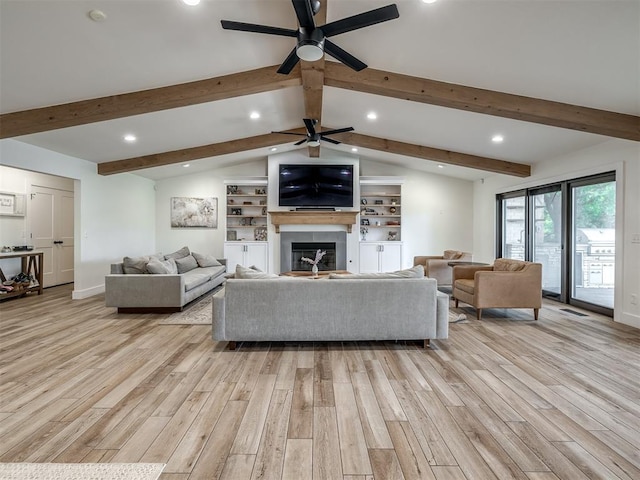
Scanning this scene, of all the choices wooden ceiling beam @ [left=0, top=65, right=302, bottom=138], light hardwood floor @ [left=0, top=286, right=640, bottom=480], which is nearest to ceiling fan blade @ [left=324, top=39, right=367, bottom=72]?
wooden ceiling beam @ [left=0, top=65, right=302, bottom=138]

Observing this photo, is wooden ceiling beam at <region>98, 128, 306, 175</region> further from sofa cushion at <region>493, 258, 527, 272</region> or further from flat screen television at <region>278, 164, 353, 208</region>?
sofa cushion at <region>493, 258, 527, 272</region>

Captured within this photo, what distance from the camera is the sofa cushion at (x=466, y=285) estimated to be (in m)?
4.52

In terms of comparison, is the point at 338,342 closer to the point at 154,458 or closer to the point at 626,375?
the point at 154,458

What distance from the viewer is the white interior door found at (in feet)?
21.3

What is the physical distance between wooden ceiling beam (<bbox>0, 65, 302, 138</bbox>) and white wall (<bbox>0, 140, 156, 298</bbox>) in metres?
1.05

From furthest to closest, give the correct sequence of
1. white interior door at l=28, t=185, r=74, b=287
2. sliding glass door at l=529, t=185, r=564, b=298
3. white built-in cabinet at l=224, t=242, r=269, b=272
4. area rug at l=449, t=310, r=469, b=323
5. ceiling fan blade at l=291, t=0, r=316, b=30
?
white built-in cabinet at l=224, t=242, r=269, b=272
white interior door at l=28, t=185, r=74, b=287
sliding glass door at l=529, t=185, r=564, b=298
area rug at l=449, t=310, r=469, b=323
ceiling fan blade at l=291, t=0, r=316, b=30

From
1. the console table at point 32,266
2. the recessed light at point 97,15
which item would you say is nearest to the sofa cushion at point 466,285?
the recessed light at point 97,15

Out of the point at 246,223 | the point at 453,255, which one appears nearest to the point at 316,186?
the point at 246,223

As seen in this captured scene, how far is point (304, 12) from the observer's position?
2197 mm

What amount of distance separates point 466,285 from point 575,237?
2.13 meters

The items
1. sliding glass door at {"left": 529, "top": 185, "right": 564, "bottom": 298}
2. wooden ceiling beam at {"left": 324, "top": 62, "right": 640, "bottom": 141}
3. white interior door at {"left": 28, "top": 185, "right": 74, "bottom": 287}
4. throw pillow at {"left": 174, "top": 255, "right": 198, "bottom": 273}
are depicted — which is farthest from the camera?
white interior door at {"left": 28, "top": 185, "right": 74, "bottom": 287}

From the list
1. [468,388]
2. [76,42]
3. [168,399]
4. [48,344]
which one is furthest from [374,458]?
[76,42]

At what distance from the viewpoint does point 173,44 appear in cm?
299

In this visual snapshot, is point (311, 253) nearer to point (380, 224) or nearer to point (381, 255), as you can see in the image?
point (381, 255)
